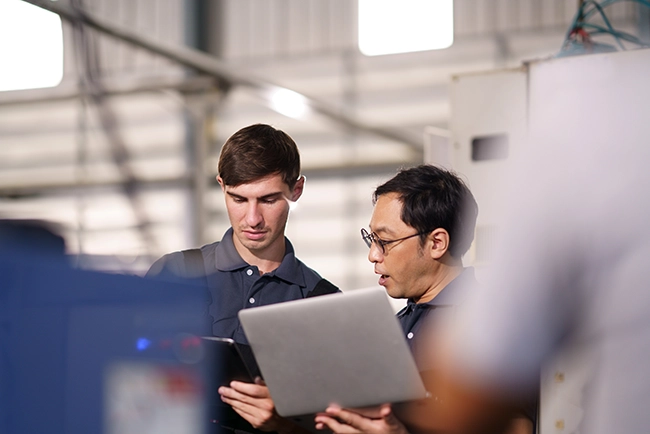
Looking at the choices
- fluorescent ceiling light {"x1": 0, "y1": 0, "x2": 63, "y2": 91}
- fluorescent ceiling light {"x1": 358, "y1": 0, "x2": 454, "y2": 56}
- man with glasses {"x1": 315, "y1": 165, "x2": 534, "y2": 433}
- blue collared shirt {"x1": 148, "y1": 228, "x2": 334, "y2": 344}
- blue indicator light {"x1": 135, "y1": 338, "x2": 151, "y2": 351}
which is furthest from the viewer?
fluorescent ceiling light {"x1": 358, "y1": 0, "x2": 454, "y2": 56}

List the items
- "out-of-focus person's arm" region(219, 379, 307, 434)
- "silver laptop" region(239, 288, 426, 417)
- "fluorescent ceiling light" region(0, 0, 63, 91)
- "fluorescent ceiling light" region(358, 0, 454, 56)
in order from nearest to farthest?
1. "silver laptop" region(239, 288, 426, 417)
2. "out-of-focus person's arm" region(219, 379, 307, 434)
3. "fluorescent ceiling light" region(0, 0, 63, 91)
4. "fluorescent ceiling light" region(358, 0, 454, 56)

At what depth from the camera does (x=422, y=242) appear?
165 centimetres

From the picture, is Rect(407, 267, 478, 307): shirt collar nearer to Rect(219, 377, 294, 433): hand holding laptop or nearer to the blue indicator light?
Rect(219, 377, 294, 433): hand holding laptop

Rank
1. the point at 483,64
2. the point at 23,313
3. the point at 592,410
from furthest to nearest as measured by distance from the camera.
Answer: the point at 483,64 < the point at 592,410 < the point at 23,313

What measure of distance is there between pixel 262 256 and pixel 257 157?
0.72 feet

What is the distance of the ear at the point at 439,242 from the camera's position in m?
1.63

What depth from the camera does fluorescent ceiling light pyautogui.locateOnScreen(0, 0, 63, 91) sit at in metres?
5.46

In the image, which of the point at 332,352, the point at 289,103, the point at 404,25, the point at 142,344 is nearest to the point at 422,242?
the point at 332,352

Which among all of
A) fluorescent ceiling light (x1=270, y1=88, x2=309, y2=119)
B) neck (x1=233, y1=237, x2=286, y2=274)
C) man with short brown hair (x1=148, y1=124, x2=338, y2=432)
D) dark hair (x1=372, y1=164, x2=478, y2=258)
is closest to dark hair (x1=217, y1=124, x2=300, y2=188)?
man with short brown hair (x1=148, y1=124, x2=338, y2=432)

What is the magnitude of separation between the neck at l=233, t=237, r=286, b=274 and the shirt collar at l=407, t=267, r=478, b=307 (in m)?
0.43

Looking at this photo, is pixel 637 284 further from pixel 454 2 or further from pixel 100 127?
pixel 100 127

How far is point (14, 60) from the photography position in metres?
5.91

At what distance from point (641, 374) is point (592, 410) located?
0.11m

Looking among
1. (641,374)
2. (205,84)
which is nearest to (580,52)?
(641,374)
